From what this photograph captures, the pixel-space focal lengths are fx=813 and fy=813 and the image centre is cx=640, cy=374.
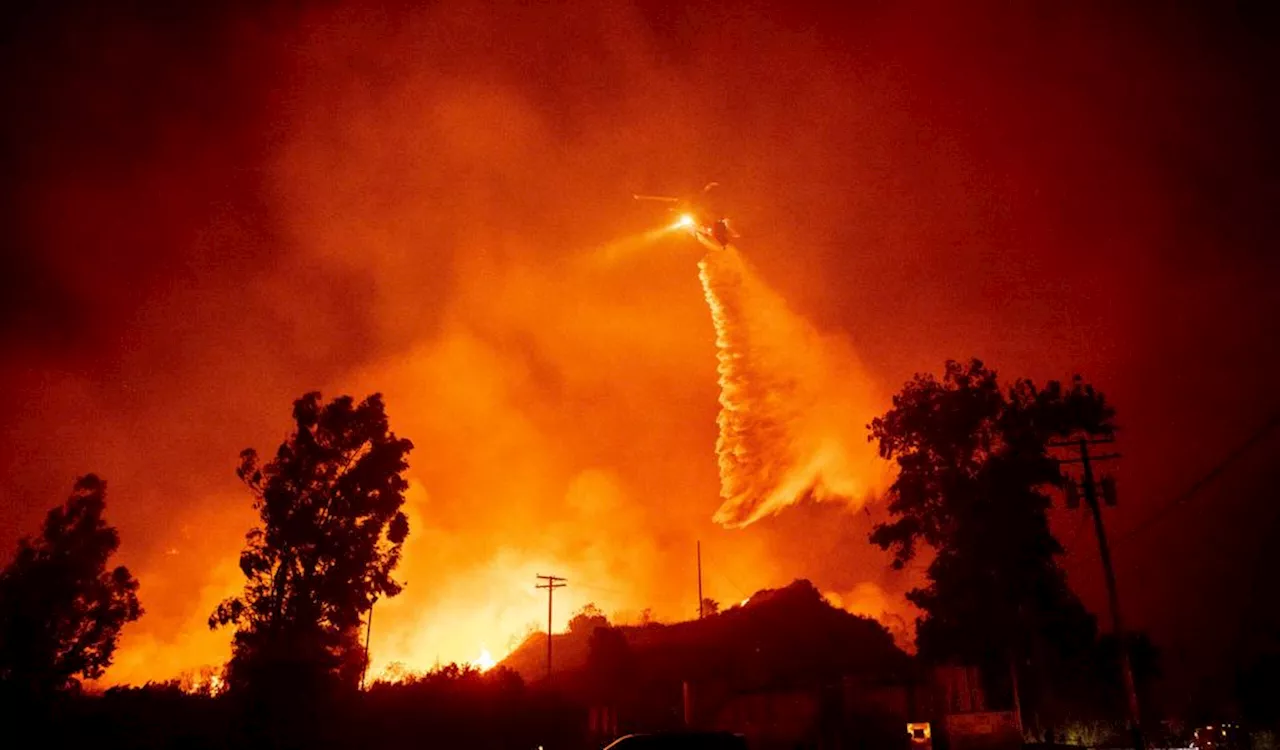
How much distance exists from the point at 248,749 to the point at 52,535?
81.6 ft

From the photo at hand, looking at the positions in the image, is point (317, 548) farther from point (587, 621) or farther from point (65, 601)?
point (587, 621)

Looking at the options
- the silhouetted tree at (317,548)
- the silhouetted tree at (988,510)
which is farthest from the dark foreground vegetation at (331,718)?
the silhouetted tree at (988,510)

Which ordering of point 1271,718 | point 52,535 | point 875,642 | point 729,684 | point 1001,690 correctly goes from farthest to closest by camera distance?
point 875,642, point 1271,718, point 1001,690, point 52,535, point 729,684

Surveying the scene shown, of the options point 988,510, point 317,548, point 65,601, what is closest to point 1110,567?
point 988,510

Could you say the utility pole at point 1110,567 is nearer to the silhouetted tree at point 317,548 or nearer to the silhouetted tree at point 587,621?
the silhouetted tree at point 317,548

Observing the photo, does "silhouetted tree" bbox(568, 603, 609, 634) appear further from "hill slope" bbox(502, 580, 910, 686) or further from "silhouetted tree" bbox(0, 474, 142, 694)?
"silhouetted tree" bbox(0, 474, 142, 694)

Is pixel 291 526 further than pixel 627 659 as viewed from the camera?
No

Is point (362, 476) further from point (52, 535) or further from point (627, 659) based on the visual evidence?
point (627, 659)

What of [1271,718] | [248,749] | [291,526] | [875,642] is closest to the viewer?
[248,749]

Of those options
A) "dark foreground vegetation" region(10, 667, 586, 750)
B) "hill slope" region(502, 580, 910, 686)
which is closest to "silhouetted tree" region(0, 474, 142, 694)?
"dark foreground vegetation" region(10, 667, 586, 750)

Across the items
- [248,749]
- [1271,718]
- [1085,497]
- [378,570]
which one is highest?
[1085,497]

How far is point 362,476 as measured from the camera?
34.9 meters

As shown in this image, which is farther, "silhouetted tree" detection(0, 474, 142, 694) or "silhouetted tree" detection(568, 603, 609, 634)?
"silhouetted tree" detection(568, 603, 609, 634)

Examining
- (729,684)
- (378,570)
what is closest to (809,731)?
(729,684)
